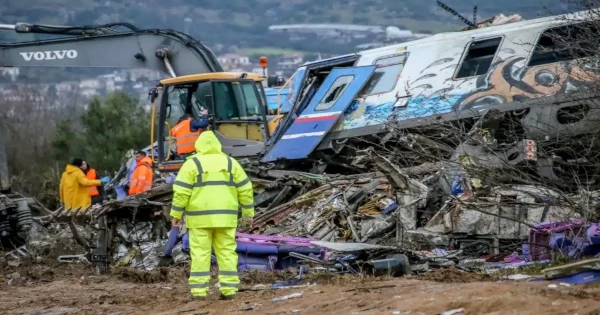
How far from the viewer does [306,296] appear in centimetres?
1015

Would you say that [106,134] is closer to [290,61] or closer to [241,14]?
[290,61]

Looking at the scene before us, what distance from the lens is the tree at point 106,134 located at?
118ft

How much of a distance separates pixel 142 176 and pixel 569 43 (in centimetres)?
810

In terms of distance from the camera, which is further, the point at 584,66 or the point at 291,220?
the point at 291,220

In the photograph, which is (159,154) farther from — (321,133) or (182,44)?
(321,133)

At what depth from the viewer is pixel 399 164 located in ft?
50.4

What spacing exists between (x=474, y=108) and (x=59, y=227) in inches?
256

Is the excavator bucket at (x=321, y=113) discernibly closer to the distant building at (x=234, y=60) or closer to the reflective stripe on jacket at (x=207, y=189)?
the reflective stripe on jacket at (x=207, y=189)

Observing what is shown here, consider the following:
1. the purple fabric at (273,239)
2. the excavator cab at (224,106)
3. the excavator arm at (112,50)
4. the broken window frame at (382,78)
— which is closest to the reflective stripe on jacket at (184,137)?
the excavator cab at (224,106)

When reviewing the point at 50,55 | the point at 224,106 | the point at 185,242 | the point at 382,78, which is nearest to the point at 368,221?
the point at 185,242

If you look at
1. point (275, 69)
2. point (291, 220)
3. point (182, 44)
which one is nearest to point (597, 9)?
point (291, 220)

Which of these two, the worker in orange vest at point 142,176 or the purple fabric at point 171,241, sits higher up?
the worker in orange vest at point 142,176

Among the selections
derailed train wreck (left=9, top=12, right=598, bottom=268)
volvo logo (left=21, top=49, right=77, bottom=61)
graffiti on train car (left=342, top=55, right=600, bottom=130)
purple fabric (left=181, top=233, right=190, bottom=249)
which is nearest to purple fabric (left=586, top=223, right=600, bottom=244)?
derailed train wreck (left=9, top=12, right=598, bottom=268)

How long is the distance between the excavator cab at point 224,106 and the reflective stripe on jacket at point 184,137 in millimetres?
270
